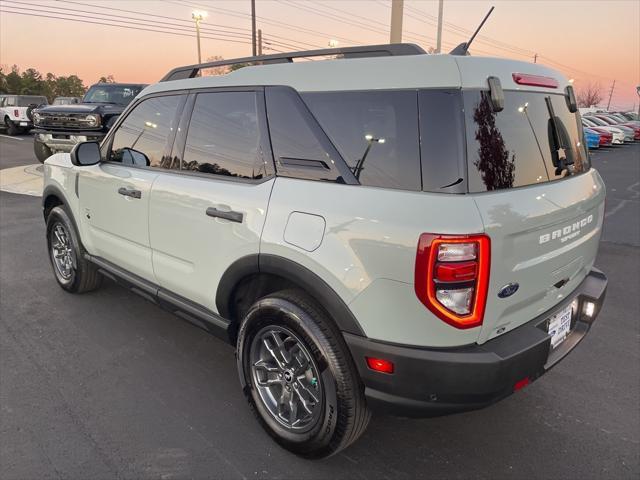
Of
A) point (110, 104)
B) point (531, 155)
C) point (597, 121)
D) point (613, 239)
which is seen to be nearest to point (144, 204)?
point (531, 155)

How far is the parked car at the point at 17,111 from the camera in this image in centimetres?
2139

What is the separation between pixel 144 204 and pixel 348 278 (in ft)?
5.78

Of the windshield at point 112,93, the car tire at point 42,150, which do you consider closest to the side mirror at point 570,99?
the car tire at point 42,150

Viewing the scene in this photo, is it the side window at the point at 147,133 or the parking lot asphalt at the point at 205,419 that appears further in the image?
the side window at the point at 147,133

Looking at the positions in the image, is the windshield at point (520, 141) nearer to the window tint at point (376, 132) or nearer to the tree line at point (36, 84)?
the window tint at point (376, 132)

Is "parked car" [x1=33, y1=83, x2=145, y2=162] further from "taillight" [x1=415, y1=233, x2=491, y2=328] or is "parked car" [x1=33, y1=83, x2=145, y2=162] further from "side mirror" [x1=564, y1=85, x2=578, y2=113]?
"taillight" [x1=415, y1=233, x2=491, y2=328]

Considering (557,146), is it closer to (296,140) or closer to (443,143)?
(443,143)

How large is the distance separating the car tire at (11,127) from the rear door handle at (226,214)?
24179 millimetres

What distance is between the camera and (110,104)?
1146 cm

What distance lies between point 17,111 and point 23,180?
45.1 feet

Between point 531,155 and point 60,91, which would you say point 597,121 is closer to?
point 531,155

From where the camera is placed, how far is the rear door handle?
239 centimetres

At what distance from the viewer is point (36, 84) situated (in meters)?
66.3

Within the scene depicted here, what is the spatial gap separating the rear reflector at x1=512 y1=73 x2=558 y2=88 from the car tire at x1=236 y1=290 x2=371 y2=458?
4.48 feet
